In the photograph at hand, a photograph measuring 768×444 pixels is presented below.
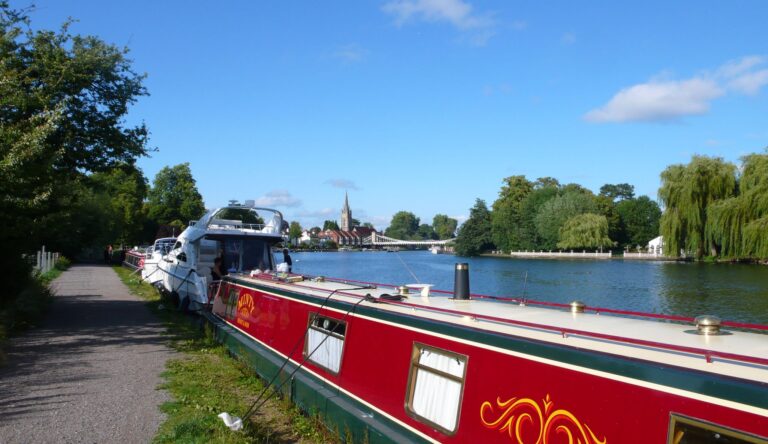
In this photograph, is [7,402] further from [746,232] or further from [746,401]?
[746,232]

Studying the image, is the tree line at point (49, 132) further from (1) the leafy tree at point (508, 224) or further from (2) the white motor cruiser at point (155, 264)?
(1) the leafy tree at point (508, 224)

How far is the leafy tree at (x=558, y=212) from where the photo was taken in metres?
75.1

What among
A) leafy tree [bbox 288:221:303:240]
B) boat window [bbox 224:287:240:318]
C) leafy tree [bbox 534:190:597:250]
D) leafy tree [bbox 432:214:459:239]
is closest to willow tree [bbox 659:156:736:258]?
leafy tree [bbox 534:190:597:250]

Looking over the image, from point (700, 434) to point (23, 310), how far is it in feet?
45.7

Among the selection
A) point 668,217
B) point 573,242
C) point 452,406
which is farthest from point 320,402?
point 573,242

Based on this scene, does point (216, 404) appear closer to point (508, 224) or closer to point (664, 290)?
point (664, 290)

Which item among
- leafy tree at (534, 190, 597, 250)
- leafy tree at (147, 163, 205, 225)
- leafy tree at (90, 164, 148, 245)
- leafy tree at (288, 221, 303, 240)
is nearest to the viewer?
leafy tree at (90, 164, 148, 245)

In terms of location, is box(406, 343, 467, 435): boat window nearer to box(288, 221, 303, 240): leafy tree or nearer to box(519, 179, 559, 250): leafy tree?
box(519, 179, 559, 250): leafy tree

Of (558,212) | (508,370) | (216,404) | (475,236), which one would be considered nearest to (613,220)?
(558,212)

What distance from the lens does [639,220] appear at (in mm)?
82375

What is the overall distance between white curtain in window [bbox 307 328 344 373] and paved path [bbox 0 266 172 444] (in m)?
1.91

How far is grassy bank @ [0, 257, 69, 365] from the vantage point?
11.2 meters

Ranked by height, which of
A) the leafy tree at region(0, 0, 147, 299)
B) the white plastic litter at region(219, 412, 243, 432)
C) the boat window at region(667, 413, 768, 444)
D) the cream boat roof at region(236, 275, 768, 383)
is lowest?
the white plastic litter at region(219, 412, 243, 432)

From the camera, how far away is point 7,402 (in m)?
6.96
